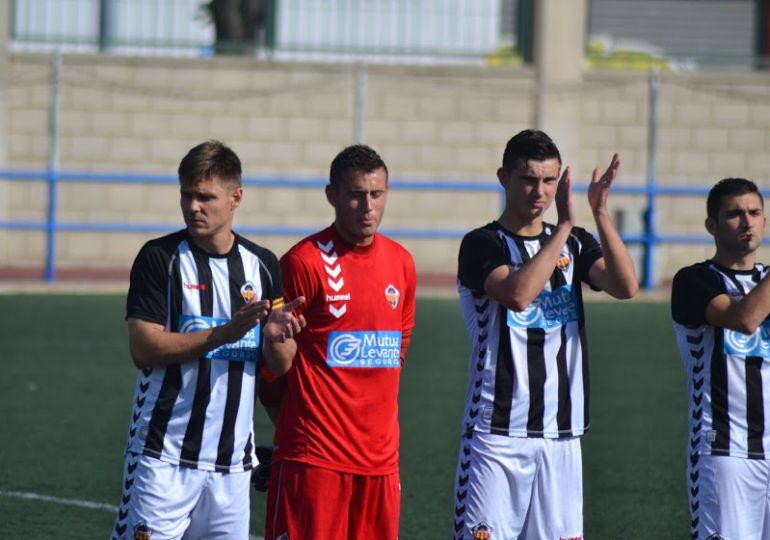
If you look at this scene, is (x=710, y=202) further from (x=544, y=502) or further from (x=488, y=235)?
(x=544, y=502)

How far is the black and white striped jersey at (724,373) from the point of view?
5.49 meters

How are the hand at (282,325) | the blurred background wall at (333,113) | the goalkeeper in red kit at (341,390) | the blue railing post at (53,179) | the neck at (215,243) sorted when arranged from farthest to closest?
the blurred background wall at (333,113) < the blue railing post at (53,179) < the goalkeeper in red kit at (341,390) < the neck at (215,243) < the hand at (282,325)

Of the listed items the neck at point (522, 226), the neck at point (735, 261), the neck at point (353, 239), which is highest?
the neck at point (522, 226)

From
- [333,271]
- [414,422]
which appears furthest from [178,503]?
[414,422]

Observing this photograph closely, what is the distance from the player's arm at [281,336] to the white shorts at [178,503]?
17.3 inches

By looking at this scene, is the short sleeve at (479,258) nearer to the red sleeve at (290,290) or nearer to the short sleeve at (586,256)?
the short sleeve at (586,256)

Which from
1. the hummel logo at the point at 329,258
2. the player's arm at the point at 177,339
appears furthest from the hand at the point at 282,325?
the hummel logo at the point at 329,258

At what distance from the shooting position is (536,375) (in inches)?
221

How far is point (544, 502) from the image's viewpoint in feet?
18.2

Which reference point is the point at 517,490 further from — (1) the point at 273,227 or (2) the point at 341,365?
(1) the point at 273,227

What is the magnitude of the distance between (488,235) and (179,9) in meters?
15.6

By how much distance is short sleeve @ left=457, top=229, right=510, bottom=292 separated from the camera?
5578 mm

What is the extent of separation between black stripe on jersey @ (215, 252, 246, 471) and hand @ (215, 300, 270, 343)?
0.27 metres

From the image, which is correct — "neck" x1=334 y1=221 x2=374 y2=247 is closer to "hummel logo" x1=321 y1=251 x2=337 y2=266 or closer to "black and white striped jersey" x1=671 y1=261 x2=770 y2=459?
"hummel logo" x1=321 y1=251 x2=337 y2=266
